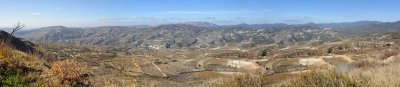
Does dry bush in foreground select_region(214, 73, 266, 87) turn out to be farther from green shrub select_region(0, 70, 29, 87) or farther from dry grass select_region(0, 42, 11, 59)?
dry grass select_region(0, 42, 11, 59)

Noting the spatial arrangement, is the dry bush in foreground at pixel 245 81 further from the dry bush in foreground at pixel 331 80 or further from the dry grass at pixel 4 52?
the dry grass at pixel 4 52

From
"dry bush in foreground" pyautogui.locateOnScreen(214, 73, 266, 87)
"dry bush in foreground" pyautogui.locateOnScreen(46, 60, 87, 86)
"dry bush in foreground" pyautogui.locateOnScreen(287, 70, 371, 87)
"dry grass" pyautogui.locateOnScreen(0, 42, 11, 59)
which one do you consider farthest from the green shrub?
"dry bush in foreground" pyautogui.locateOnScreen(287, 70, 371, 87)

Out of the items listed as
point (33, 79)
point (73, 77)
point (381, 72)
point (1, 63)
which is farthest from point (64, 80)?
point (381, 72)

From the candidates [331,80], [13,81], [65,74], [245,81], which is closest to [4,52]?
[65,74]

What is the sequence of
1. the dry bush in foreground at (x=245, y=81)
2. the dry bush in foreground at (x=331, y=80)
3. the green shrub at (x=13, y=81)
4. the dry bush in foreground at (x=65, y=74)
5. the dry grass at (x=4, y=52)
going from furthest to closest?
1. the dry bush in foreground at (x=245, y=81)
2. the dry grass at (x=4, y=52)
3. the dry bush in foreground at (x=65, y=74)
4. the green shrub at (x=13, y=81)
5. the dry bush in foreground at (x=331, y=80)

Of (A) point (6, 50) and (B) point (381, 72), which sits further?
(A) point (6, 50)

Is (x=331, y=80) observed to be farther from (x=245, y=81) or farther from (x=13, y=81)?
(x=13, y=81)

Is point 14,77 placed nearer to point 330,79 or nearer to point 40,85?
point 40,85

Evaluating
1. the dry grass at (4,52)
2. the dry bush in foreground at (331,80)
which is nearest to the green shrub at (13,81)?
the dry grass at (4,52)
